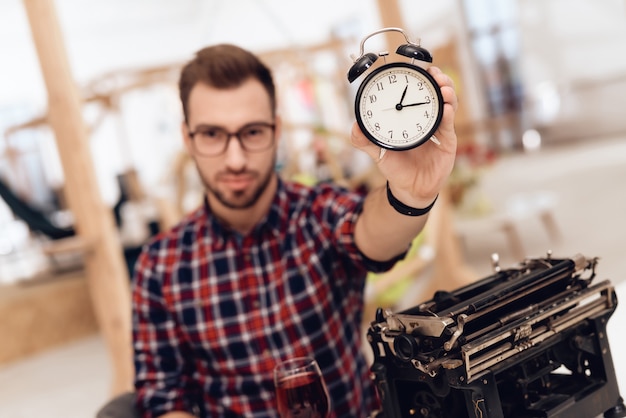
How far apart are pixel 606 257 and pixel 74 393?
3.67 m

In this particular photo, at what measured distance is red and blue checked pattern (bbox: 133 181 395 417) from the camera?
5.02 ft

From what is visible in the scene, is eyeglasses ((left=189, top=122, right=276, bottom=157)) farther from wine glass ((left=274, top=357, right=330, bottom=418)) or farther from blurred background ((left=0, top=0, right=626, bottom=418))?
blurred background ((left=0, top=0, right=626, bottom=418))

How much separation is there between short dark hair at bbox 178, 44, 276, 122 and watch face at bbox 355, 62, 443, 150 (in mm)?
639

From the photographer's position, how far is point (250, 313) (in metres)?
1.55

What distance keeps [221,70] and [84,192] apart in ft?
7.71

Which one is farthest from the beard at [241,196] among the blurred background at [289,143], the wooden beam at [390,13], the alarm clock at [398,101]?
the wooden beam at [390,13]

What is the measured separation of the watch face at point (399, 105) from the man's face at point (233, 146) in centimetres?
60

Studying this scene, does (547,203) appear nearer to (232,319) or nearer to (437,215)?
(437,215)

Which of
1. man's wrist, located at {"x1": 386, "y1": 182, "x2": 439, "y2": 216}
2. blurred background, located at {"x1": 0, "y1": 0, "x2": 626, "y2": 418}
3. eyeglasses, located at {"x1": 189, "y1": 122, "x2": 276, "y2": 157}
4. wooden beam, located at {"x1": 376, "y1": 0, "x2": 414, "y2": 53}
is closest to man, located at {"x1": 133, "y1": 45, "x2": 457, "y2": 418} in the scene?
eyeglasses, located at {"x1": 189, "y1": 122, "x2": 276, "y2": 157}

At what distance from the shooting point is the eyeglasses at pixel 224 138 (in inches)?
58.5

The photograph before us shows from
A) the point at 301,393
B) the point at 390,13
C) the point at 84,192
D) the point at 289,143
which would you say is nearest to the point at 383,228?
the point at 301,393

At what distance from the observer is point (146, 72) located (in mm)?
6316

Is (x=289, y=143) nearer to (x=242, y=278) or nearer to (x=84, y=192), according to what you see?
(x=84, y=192)

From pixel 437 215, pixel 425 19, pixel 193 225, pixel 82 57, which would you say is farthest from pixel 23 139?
pixel 193 225
